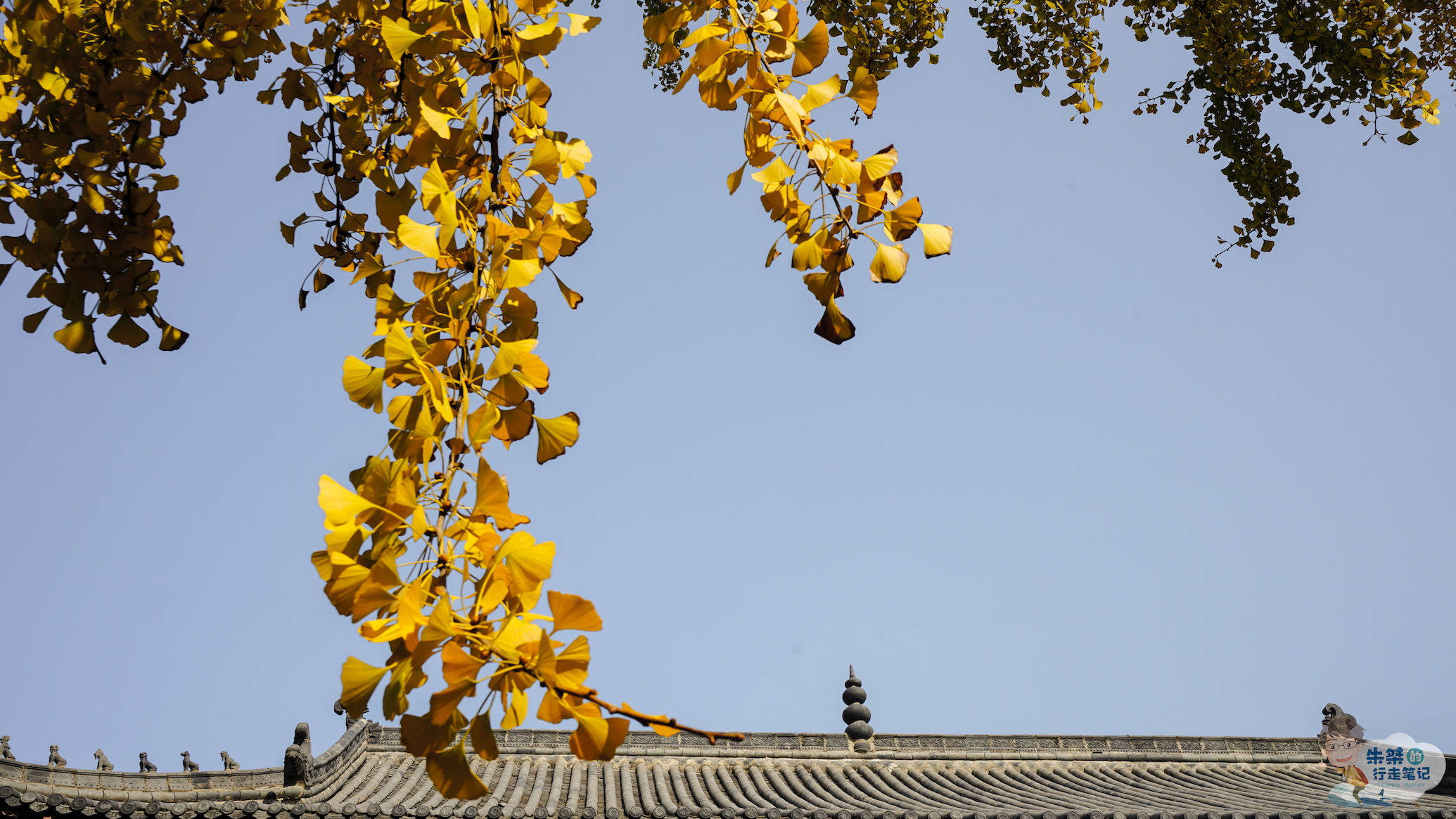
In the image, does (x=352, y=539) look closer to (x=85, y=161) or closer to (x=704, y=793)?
(x=85, y=161)

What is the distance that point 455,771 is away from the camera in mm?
776

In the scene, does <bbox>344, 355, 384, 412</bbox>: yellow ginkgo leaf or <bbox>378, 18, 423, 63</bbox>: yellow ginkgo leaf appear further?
<bbox>378, 18, 423, 63</bbox>: yellow ginkgo leaf

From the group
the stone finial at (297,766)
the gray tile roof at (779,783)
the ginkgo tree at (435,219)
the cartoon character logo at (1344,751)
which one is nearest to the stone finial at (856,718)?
the gray tile roof at (779,783)

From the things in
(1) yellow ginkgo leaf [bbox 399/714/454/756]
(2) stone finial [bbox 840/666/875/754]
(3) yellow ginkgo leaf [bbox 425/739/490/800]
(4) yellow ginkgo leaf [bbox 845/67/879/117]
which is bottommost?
(3) yellow ginkgo leaf [bbox 425/739/490/800]

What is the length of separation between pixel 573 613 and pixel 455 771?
15 cm

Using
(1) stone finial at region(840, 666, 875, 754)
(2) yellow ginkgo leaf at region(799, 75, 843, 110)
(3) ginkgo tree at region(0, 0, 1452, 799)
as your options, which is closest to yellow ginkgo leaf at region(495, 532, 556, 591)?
(3) ginkgo tree at region(0, 0, 1452, 799)

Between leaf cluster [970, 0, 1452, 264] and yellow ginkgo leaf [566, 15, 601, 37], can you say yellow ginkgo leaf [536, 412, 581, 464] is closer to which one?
yellow ginkgo leaf [566, 15, 601, 37]

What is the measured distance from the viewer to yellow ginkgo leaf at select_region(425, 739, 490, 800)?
77 centimetres

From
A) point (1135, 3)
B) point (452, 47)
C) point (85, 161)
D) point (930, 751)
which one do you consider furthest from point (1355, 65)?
point (930, 751)

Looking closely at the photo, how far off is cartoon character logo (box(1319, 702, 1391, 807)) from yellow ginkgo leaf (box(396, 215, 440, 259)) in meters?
9.72

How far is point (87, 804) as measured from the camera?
5.79 metres

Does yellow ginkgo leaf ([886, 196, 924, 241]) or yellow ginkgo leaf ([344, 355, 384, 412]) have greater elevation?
yellow ginkgo leaf ([886, 196, 924, 241])

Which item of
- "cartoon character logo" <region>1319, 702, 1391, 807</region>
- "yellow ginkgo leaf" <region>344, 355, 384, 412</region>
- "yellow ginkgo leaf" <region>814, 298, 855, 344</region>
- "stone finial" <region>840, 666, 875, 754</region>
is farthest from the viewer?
"stone finial" <region>840, 666, 875, 754</region>

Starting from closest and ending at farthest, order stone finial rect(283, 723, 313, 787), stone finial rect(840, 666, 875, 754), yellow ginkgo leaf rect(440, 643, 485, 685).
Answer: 1. yellow ginkgo leaf rect(440, 643, 485, 685)
2. stone finial rect(283, 723, 313, 787)
3. stone finial rect(840, 666, 875, 754)
